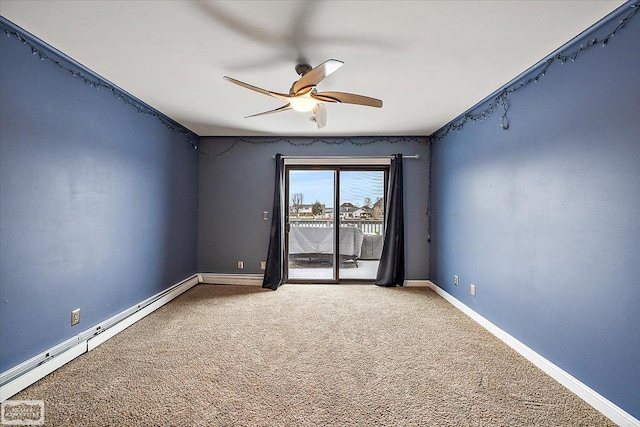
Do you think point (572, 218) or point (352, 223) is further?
point (352, 223)

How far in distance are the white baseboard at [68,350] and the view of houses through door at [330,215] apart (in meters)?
2.15

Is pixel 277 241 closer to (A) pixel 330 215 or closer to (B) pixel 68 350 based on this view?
(A) pixel 330 215

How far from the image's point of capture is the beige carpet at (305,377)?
1.69 meters

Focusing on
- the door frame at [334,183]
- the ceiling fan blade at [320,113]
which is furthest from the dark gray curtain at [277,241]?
the ceiling fan blade at [320,113]

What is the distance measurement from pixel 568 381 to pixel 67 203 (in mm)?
3896

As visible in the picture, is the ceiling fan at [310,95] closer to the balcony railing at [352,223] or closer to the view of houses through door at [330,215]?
the view of houses through door at [330,215]

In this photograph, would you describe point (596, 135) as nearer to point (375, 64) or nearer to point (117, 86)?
point (375, 64)

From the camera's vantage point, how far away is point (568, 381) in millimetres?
1974

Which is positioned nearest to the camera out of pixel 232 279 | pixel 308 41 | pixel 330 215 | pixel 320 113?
pixel 308 41

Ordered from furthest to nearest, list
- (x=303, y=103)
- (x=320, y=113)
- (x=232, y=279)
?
(x=232, y=279), (x=320, y=113), (x=303, y=103)

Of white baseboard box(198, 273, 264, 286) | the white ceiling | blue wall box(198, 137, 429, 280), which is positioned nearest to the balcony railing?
blue wall box(198, 137, 429, 280)

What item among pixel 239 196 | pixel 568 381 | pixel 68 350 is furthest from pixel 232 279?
pixel 568 381

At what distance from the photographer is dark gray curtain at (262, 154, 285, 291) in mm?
4426

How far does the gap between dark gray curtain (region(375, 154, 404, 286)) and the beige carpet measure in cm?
124
